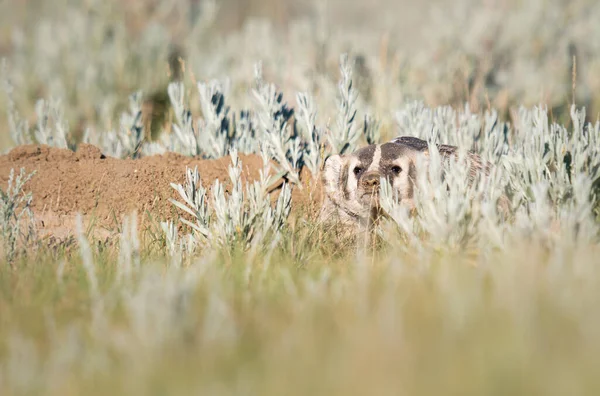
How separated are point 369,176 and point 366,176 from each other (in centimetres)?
2

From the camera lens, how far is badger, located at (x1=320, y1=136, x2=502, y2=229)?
388cm

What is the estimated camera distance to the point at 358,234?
379 cm

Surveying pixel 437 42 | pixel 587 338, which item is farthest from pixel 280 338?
pixel 437 42

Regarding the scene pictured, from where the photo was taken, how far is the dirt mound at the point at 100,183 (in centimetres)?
410

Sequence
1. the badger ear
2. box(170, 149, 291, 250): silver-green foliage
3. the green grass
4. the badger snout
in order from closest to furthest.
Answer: the green grass
box(170, 149, 291, 250): silver-green foliage
the badger snout
the badger ear

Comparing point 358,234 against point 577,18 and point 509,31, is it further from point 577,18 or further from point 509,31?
point 577,18

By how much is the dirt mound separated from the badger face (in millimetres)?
194

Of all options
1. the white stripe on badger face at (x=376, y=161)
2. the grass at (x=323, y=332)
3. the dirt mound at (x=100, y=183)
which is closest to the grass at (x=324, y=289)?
the grass at (x=323, y=332)

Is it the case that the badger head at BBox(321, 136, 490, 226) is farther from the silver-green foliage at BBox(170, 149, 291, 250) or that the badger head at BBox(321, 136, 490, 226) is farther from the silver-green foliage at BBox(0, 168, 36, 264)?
the silver-green foliage at BBox(0, 168, 36, 264)

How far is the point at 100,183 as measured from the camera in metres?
4.26

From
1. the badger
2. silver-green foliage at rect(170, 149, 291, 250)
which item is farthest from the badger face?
silver-green foliage at rect(170, 149, 291, 250)

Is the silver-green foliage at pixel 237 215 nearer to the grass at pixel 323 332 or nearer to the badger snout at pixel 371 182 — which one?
the badger snout at pixel 371 182

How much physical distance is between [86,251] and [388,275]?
1286mm

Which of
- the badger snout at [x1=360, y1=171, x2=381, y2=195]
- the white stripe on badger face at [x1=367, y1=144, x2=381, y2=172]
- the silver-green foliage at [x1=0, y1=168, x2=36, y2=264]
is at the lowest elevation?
the silver-green foliage at [x1=0, y1=168, x2=36, y2=264]
